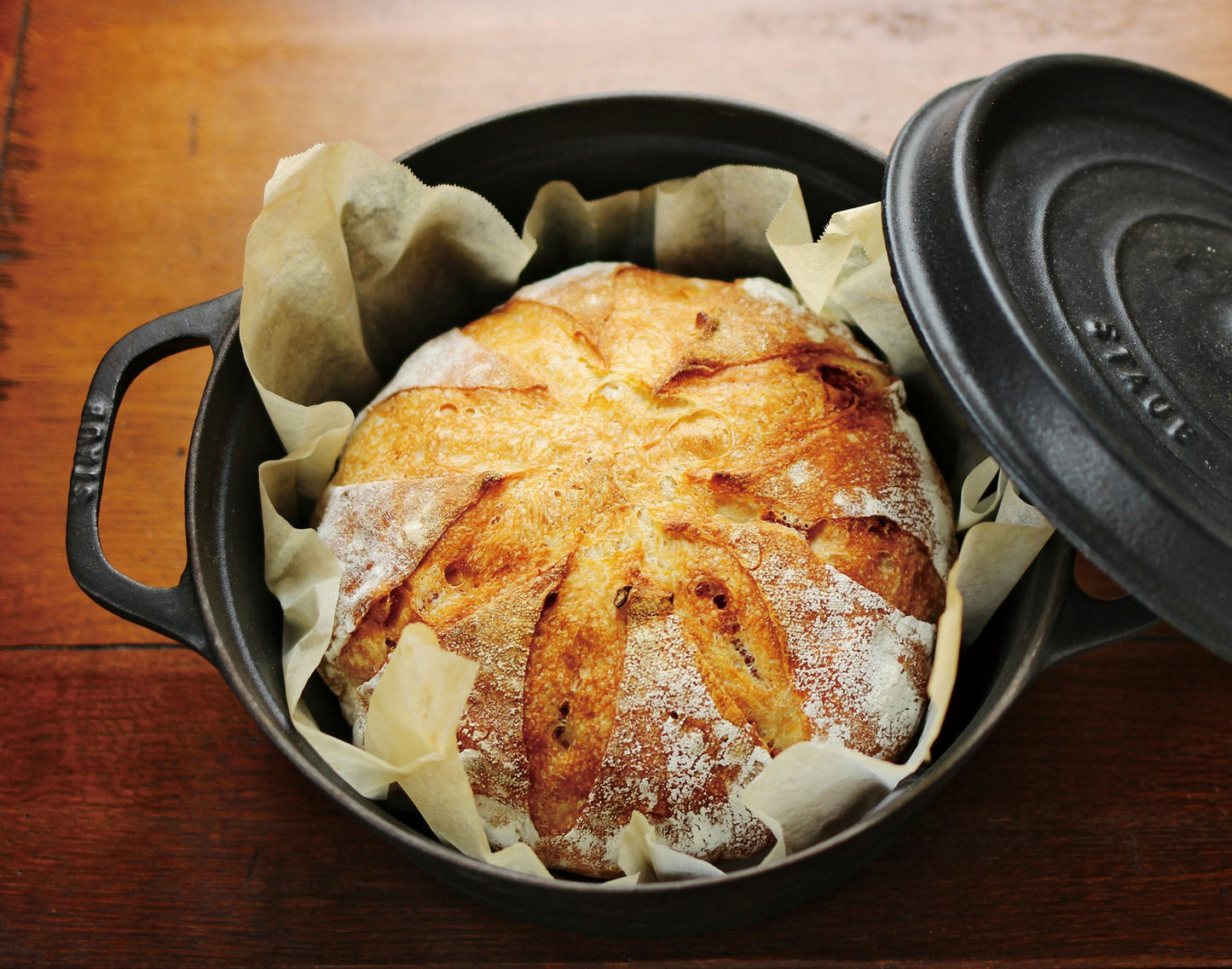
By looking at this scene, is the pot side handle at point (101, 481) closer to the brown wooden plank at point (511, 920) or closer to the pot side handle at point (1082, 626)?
the brown wooden plank at point (511, 920)

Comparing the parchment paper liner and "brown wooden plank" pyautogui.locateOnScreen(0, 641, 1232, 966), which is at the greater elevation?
the parchment paper liner

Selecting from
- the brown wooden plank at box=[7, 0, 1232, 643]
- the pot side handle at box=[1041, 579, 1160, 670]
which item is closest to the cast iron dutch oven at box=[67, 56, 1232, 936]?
the pot side handle at box=[1041, 579, 1160, 670]

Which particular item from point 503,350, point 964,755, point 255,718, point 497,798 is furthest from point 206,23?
point 964,755

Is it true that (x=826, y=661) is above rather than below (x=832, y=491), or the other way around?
below

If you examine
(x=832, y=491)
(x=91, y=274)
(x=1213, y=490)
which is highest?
(x=1213, y=490)

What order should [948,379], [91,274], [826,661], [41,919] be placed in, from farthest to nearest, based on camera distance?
[91,274] → [41,919] → [826,661] → [948,379]

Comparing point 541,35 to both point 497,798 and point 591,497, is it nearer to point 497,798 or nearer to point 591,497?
point 591,497

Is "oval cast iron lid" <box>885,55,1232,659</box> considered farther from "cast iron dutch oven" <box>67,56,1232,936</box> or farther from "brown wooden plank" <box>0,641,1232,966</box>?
"brown wooden plank" <box>0,641,1232,966</box>

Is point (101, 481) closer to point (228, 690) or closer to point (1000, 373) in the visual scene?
point (228, 690)
